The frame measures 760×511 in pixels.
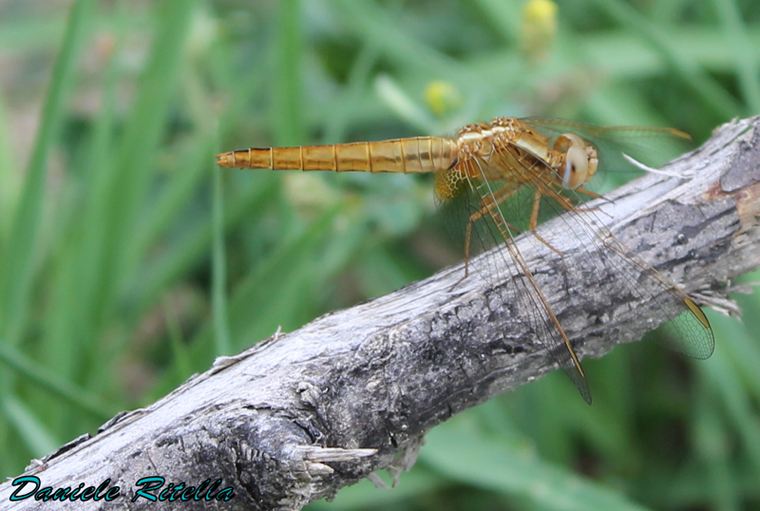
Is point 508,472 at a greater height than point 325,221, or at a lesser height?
lesser

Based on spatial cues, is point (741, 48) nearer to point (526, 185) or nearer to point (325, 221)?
point (526, 185)

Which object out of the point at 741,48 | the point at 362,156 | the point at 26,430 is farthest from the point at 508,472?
the point at 741,48

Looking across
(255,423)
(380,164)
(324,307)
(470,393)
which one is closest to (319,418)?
(255,423)

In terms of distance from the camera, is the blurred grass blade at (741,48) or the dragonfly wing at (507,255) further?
the blurred grass blade at (741,48)

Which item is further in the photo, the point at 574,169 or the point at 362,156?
the point at 362,156

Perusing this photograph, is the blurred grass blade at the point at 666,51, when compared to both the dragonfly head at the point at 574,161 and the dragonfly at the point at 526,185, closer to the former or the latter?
the dragonfly at the point at 526,185

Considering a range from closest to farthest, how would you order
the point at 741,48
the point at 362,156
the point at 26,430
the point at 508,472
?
the point at 26,430 < the point at 362,156 < the point at 508,472 < the point at 741,48

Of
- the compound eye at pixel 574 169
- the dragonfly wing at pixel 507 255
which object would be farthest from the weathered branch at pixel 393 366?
the compound eye at pixel 574 169
